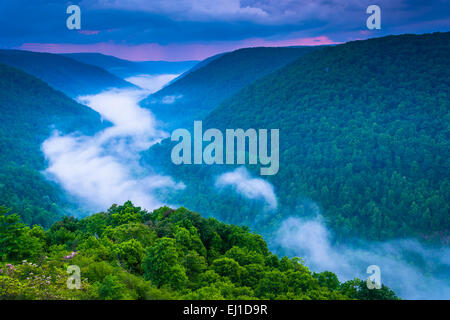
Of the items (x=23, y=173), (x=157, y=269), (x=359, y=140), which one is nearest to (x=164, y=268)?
(x=157, y=269)

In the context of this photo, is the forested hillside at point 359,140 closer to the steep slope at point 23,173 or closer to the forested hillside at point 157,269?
the steep slope at point 23,173

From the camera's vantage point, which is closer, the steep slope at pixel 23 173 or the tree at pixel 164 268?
the tree at pixel 164 268

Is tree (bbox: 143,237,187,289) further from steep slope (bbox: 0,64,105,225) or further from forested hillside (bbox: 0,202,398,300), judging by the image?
steep slope (bbox: 0,64,105,225)

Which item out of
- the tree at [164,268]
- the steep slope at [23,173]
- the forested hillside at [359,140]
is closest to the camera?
the tree at [164,268]

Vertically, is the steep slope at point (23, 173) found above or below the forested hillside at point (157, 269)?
above

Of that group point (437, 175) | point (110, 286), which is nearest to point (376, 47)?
point (437, 175)

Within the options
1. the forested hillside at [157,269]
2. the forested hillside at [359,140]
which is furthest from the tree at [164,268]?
the forested hillside at [359,140]

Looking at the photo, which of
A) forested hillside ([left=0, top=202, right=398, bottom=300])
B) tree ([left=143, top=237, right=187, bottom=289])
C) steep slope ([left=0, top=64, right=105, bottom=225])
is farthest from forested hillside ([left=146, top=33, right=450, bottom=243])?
tree ([left=143, top=237, right=187, bottom=289])
